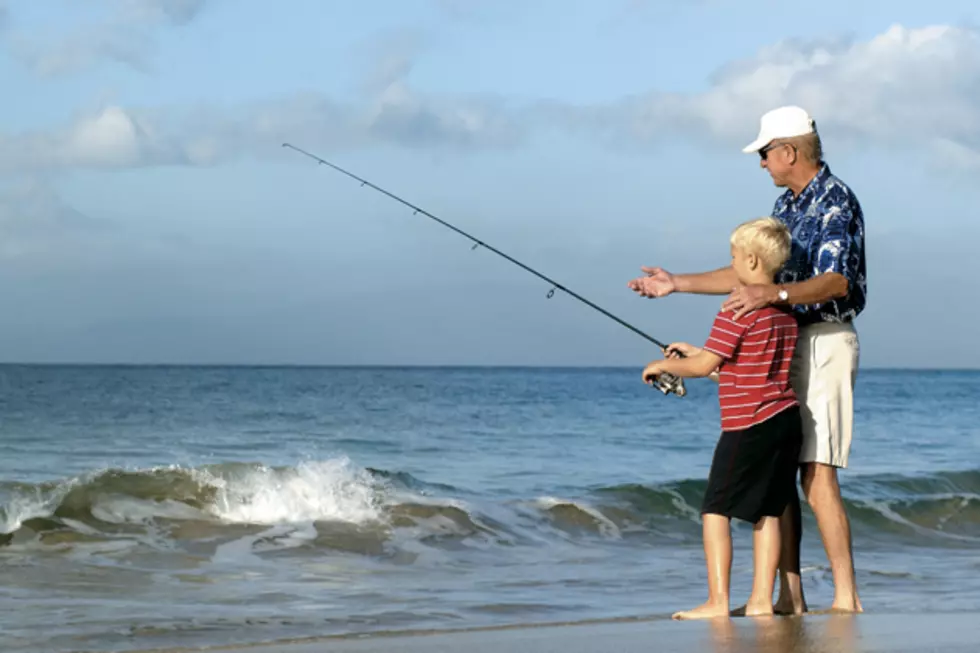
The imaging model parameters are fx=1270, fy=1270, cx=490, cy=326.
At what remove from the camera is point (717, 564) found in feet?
11.7

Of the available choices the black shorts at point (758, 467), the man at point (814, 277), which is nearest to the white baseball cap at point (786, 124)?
the man at point (814, 277)

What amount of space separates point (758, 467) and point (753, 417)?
0.47 ft

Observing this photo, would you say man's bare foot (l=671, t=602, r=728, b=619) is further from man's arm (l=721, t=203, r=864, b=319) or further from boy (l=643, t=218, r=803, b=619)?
man's arm (l=721, t=203, r=864, b=319)

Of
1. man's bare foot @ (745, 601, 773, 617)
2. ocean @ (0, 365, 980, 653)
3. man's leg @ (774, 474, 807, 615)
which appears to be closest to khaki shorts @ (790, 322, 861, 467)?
man's leg @ (774, 474, 807, 615)

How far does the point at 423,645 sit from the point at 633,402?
24705mm

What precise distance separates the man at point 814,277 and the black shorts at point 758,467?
0.13m

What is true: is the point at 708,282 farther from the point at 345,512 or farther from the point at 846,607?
the point at 345,512

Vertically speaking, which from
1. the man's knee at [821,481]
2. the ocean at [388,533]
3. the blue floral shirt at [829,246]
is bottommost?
the ocean at [388,533]

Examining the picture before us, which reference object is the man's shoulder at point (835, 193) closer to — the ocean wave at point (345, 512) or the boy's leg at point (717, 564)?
the boy's leg at point (717, 564)

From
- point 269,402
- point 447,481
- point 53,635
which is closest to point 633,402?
point 269,402

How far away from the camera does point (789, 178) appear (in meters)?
3.71

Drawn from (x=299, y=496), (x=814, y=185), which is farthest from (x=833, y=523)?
(x=299, y=496)

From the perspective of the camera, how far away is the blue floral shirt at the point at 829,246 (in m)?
3.58

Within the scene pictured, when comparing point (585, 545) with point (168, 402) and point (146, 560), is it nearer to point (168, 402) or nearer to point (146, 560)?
point (146, 560)
